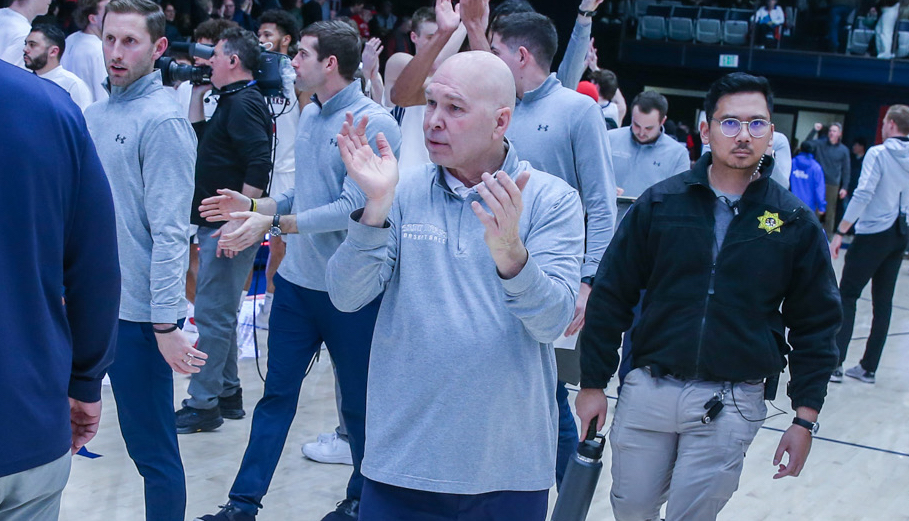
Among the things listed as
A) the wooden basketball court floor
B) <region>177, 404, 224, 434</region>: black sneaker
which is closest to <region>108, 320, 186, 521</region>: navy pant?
the wooden basketball court floor

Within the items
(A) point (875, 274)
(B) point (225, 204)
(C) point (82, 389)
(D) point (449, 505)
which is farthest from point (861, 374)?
(C) point (82, 389)

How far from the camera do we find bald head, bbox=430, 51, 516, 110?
7.33 ft

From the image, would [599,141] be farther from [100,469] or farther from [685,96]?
[685,96]

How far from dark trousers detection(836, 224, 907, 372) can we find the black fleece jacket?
157 inches

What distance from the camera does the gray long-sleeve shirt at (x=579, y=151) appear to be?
352cm

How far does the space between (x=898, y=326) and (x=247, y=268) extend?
643 cm

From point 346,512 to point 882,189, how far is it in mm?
4498

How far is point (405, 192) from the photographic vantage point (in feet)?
7.74

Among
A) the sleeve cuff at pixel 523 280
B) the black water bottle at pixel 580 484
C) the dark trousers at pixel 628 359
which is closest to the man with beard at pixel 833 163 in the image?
the dark trousers at pixel 628 359

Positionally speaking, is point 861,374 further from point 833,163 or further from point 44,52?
point 833,163

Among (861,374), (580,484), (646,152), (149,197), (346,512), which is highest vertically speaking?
(149,197)

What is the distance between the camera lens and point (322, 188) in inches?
144

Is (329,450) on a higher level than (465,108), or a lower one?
lower

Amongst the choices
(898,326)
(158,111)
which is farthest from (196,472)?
(898,326)
